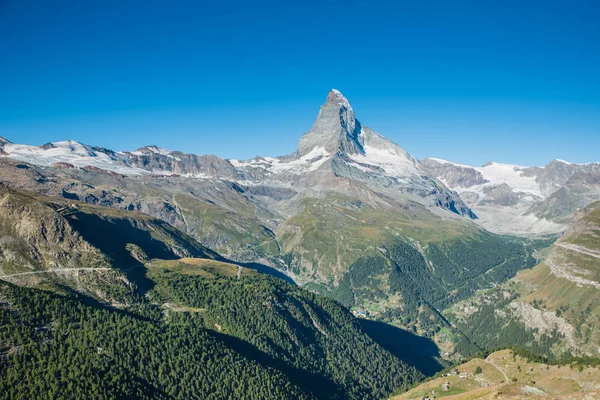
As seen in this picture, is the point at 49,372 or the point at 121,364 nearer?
the point at 49,372

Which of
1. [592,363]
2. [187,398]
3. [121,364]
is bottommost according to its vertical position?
[187,398]

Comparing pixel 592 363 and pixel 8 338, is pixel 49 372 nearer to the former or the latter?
pixel 8 338

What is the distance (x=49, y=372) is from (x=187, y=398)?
56.7m

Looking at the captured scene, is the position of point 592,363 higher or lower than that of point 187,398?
higher

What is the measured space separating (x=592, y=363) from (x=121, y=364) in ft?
648

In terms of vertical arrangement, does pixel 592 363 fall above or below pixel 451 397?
above

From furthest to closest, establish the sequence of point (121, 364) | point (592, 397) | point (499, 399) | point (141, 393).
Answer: point (121, 364)
point (141, 393)
point (499, 399)
point (592, 397)

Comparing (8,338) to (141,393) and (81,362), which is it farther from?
(141,393)

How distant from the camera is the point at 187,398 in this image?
646 ft

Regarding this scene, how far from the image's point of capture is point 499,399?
16525cm

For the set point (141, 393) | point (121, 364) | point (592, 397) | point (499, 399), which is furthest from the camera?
point (121, 364)

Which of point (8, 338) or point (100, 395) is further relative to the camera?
point (8, 338)

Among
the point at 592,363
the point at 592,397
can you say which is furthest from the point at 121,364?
the point at 592,363

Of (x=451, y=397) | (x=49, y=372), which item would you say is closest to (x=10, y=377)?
(x=49, y=372)
